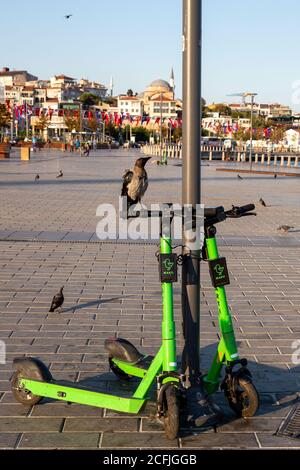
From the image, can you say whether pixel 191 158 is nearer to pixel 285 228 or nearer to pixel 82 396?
pixel 82 396

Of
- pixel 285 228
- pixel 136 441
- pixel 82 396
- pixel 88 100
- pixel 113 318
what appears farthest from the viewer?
pixel 88 100

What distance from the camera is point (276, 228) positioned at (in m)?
12.1

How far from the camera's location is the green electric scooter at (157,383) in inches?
146

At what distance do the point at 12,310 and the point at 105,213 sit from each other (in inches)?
305

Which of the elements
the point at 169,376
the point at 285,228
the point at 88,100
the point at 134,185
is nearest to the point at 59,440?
the point at 169,376

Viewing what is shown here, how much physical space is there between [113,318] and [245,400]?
235 cm

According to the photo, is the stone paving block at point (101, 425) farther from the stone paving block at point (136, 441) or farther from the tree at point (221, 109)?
the tree at point (221, 109)

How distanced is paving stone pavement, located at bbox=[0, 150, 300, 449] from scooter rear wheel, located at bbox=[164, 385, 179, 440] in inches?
2.2

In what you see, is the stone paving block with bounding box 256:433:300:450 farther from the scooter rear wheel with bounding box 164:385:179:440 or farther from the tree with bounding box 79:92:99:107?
the tree with bounding box 79:92:99:107

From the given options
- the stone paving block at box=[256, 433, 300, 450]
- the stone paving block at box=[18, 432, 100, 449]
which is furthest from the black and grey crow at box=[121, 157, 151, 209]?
the stone paving block at box=[256, 433, 300, 450]

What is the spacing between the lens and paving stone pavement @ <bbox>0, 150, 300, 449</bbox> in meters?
3.75

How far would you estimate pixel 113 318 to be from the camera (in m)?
6.09

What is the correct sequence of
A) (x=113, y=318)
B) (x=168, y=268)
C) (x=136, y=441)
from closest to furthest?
(x=136, y=441), (x=168, y=268), (x=113, y=318)
